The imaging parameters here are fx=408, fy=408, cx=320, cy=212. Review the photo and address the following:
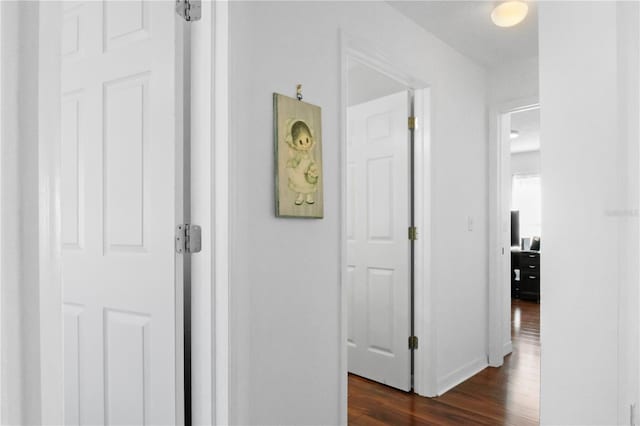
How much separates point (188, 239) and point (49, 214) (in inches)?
36.5

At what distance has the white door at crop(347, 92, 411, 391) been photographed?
9.43ft

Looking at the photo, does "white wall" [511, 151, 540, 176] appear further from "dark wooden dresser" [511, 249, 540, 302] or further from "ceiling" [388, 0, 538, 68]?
"ceiling" [388, 0, 538, 68]

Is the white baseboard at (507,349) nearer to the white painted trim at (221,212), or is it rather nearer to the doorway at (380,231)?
the doorway at (380,231)

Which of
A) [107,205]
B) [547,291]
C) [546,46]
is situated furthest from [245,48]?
[547,291]

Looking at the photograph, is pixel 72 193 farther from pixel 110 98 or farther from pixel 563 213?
pixel 563 213

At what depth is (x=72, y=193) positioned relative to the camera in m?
1.51

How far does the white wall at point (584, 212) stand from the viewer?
961 mm

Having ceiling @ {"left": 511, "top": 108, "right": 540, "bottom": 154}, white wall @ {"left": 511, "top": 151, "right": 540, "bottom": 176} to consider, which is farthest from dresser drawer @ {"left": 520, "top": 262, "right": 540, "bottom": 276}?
ceiling @ {"left": 511, "top": 108, "right": 540, "bottom": 154}

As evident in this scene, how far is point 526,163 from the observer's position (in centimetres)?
732

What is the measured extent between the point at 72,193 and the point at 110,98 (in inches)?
15.3

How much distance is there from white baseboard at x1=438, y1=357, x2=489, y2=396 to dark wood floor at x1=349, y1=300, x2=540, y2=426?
0.03m

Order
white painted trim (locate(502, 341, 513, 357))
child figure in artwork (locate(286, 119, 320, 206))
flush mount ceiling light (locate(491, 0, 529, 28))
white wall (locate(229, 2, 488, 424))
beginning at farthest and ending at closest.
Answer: white painted trim (locate(502, 341, 513, 357))
flush mount ceiling light (locate(491, 0, 529, 28))
child figure in artwork (locate(286, 119, 320, 206))
white wall (locate(229, 2, 488, 424))

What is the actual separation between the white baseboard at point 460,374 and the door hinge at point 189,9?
2634mm

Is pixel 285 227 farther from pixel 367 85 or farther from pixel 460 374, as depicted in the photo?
pixel 460 374
